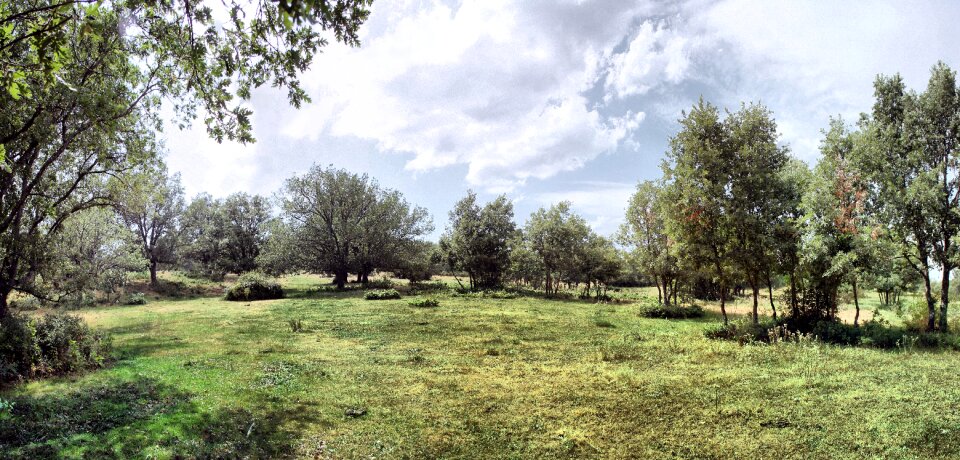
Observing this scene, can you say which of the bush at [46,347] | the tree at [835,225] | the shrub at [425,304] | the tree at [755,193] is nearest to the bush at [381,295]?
the shrub at [425,304]

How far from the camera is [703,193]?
787 inches

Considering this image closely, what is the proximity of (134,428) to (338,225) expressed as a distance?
146 feet

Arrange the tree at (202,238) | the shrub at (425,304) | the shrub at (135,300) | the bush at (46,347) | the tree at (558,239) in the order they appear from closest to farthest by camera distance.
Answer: the bush at (46,347) → the shrub at (425,304) → the shrub at (135,300) → the tree at (558,239) → the tree at (202,238)

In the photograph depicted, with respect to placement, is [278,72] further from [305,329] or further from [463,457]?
[305,329]

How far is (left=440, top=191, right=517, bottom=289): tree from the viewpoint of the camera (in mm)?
49031

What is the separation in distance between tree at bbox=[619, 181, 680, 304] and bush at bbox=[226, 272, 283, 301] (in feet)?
99.3

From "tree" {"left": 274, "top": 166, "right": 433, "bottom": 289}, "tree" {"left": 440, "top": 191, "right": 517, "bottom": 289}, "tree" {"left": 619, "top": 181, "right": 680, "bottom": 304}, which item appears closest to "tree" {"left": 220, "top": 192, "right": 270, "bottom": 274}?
"tree" {"left": 274, "top": 166, "right": 433, "bottom": 289}

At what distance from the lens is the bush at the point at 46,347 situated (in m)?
11.1

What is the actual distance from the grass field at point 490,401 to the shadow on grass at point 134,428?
35 mm

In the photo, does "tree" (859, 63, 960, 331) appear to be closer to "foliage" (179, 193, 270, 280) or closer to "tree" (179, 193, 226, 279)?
"foliage" (179, 193, 270, 280)

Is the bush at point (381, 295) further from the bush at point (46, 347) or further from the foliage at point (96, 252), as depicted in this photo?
the bush at point (46, 347)

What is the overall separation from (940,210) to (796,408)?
50.7ft

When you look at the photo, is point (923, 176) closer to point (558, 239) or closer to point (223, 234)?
point (558, 239)

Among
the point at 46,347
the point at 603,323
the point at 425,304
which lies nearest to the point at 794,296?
the point at 603,323
